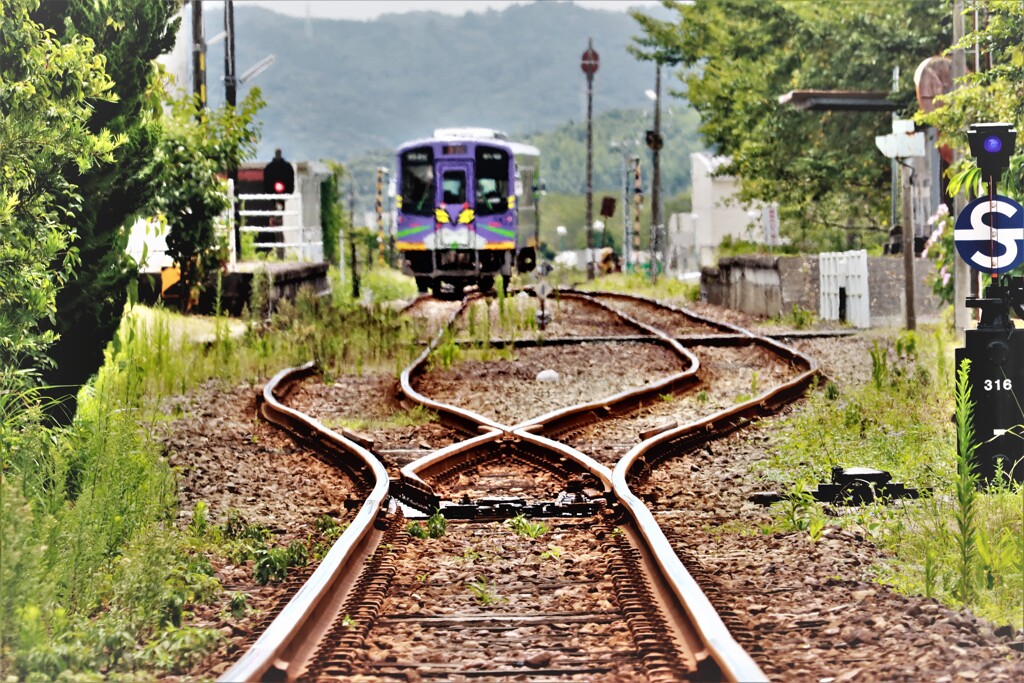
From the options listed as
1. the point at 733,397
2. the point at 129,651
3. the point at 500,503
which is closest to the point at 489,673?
the point at 129,651

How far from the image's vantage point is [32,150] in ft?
28.2

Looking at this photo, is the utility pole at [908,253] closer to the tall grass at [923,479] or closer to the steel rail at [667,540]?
the tall grass at [923,479]

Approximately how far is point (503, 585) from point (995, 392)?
3240 millimetres

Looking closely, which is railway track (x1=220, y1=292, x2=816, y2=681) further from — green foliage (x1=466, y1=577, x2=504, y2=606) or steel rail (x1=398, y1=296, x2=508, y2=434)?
steel rail (x1=398, y1=296, x2=508, y2=434)

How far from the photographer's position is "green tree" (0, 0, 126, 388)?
8.22 metres

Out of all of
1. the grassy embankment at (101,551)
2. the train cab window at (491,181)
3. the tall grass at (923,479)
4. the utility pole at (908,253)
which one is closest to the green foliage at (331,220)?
the train cab window at (491,181)

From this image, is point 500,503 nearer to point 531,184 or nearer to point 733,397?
point 733,397

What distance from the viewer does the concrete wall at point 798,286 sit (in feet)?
74.9

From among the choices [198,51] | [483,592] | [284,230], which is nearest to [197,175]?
[198,51]

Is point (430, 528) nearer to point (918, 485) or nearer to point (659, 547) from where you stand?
point (659, 547)

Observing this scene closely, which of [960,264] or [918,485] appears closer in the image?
[918,485]

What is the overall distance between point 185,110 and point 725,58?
61.2ft

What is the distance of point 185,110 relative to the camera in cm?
2200

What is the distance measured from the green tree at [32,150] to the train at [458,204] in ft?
69.4
